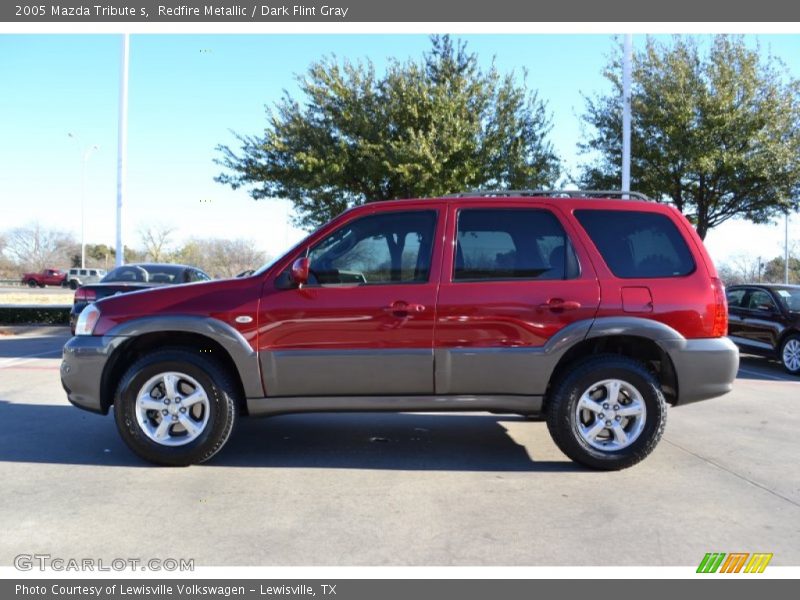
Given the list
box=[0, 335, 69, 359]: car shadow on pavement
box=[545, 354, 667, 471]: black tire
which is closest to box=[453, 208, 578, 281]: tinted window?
box=[545, 354, 667, 471]: black tire

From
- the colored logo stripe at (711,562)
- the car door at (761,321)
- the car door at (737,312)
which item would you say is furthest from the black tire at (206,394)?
the car door at (737,312)

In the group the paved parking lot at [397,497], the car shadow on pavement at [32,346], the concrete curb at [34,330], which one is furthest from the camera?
the concrete curb at [34,330]

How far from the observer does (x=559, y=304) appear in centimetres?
466

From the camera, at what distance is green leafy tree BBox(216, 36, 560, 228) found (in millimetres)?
15188

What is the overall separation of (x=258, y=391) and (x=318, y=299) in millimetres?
822

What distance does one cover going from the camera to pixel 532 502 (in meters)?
4.07

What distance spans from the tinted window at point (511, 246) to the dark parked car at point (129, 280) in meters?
6.77

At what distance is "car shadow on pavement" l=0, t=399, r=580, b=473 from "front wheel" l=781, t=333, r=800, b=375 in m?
6.53

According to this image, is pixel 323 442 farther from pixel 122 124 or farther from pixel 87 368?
pixel 122 124

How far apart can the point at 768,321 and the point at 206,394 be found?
33.4 feet

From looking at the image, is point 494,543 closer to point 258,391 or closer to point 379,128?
point 258,391

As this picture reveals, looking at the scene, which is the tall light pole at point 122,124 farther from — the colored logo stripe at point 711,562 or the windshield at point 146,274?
the colored logo stripe at point 711,562

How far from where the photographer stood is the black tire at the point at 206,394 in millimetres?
4648

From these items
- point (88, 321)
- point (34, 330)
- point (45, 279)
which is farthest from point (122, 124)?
point (45, 279)
